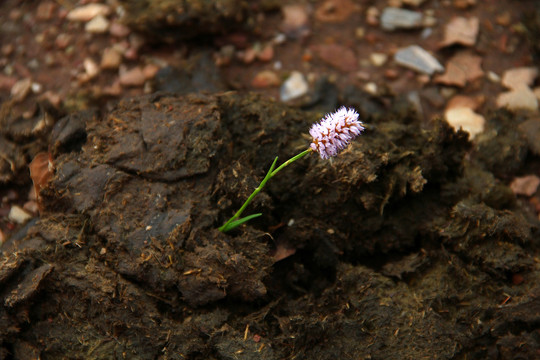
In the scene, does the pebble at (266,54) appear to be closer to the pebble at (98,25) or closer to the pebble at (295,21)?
the pebble at (295,21)

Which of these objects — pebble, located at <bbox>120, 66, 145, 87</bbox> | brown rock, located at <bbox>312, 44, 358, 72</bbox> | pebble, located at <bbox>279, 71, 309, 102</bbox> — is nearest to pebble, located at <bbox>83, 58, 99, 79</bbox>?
pebble, located at <bbox>120, 66, 145, 87</bbox>

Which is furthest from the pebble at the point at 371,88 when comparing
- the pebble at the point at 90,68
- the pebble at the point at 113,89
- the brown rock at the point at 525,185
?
the pebble at the point at 90,68

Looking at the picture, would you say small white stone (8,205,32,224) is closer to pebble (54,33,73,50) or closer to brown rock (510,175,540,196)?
pebble (54,33,73,50)

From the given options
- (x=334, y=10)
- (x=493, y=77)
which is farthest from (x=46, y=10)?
(x=493, y=77)

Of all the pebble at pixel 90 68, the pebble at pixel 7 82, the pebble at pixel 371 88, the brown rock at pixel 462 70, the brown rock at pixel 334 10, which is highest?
the pebble at pixel 7 82

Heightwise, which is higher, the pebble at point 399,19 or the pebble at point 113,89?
the pebble at point 113,89

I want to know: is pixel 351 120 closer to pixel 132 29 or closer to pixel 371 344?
pixel 371 344

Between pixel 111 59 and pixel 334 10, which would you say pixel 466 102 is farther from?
pixel 111 59

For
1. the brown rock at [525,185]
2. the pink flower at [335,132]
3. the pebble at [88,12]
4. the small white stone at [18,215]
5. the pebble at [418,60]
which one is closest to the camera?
the pink flower at [335,132]
